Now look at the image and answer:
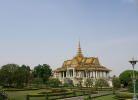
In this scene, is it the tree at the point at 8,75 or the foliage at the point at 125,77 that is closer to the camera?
the tree at the point at 8,75

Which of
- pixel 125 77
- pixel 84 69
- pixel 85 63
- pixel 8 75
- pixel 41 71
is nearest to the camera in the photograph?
pixel 8 75

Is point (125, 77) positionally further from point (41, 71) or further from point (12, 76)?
point (12, 76)

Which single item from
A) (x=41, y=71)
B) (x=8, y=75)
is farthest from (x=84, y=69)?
(x=8, y=75)

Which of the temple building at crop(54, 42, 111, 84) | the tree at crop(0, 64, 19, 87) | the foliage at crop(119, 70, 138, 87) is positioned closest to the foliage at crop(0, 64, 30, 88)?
the tree at crop(0, 64, 19, 87)

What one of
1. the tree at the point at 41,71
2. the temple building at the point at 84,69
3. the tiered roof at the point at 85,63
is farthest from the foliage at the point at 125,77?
the tree at the point at 41,71

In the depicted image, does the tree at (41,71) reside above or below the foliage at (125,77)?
above

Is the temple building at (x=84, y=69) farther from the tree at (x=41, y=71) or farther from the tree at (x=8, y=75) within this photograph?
the tree at (x=8, y=75)

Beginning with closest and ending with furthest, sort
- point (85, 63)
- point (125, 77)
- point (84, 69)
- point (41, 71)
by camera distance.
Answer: point (125, 77), point (41, 71), point (84, 69), point (85, 63)

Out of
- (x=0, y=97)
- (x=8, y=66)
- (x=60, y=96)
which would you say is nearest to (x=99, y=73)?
(x=8, y=66)

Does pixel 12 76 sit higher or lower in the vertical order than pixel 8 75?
lower

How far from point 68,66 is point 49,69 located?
8.33 metres

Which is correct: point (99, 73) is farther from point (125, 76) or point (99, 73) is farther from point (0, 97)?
point (0, 97)

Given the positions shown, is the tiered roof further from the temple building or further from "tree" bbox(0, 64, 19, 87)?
"tree" bbox(0, 64, 19, 87)

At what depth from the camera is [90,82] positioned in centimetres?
10394
